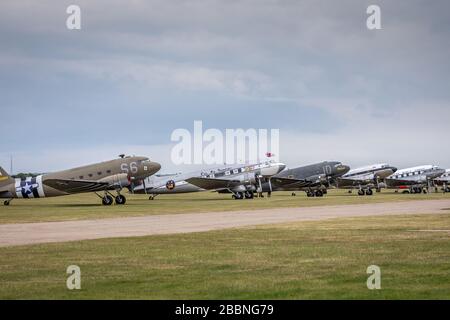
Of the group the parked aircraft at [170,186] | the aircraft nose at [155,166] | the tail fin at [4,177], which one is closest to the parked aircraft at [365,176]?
the parked aircraft at [170,186]

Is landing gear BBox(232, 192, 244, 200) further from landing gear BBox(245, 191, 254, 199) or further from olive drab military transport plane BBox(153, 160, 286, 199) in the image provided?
landing gear BBox(245, 191, 254, 199)

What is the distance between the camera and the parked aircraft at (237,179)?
81.8m

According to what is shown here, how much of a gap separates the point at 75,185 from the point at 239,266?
49.5 m

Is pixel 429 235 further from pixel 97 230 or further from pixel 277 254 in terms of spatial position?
pixel 97 230

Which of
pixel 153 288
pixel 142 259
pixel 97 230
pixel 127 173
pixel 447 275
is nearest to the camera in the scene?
pixel 153 288

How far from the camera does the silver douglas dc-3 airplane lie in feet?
269

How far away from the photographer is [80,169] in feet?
210

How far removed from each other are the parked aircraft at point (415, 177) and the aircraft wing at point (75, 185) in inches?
2636

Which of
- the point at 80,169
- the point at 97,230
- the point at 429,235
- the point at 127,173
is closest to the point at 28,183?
the point at 80,169

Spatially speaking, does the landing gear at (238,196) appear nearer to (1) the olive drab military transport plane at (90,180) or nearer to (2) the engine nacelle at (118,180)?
Answer: (1) the olive drab military transport plane at (90,180)

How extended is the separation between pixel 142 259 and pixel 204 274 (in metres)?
3.20

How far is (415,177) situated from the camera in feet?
380

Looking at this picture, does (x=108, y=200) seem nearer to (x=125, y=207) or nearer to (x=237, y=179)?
(x=125, y=207)

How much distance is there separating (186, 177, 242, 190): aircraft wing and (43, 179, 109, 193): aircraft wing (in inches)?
808
